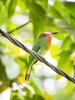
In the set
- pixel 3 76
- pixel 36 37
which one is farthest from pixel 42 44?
pixel 3 76

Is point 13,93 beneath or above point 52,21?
beneath

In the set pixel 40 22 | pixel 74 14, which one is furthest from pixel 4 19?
pixel 74 14

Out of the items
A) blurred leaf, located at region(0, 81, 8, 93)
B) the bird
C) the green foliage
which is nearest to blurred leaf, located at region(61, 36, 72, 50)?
the green foliage

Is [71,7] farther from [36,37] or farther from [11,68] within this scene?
[11,68]

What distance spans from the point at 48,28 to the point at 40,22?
0.03 m

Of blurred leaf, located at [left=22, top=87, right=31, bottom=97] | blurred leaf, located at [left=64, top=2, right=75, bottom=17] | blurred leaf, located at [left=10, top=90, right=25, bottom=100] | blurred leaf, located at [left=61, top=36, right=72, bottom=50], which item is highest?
blurred leaf, located at [left=64, top=2, right=75, bottom=17]

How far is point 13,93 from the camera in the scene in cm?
103

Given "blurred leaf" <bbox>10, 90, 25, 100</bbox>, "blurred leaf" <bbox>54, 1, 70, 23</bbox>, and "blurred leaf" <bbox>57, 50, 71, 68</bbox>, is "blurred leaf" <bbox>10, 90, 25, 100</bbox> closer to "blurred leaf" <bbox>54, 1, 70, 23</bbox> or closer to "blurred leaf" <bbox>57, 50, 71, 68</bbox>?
"blurred leaf" <bbox>57, 50, 71, 68</bbox>

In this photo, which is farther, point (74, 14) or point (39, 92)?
point (39, 92)

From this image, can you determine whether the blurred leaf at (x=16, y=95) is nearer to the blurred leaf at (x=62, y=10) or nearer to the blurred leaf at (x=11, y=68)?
the blurred leaf at (x=11, y=68)

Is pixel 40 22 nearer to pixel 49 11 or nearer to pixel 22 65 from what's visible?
pixel 49 11

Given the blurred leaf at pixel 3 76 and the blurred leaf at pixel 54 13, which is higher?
the blurred leaf at pixel 54 13

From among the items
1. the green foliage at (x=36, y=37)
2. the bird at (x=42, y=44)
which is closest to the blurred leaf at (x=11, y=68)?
the green foliage at (x=36, y=37)

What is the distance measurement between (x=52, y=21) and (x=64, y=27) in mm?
63
